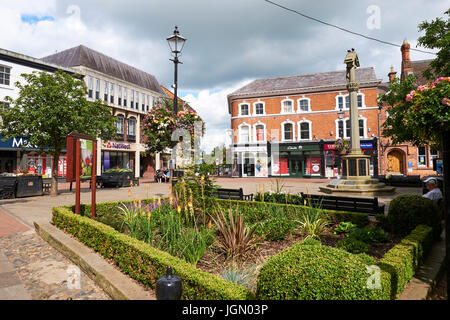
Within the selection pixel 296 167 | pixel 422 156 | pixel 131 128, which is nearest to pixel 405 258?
pixel 296 167

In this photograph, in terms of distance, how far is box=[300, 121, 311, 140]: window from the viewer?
29.5 meters

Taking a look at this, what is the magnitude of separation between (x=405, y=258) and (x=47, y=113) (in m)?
14.3

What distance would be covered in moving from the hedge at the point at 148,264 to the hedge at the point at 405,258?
5.31 feet

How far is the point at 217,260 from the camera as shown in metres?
4.04

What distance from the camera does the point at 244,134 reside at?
31.6 meters

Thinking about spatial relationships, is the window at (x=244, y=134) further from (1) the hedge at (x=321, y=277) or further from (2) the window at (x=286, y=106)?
(1) the hedge at (x=321, y=277)

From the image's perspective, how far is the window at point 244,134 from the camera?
3144 centimetres

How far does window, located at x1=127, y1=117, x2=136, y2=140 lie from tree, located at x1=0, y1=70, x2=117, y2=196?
743 inches

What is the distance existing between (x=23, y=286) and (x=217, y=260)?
275 centimetres

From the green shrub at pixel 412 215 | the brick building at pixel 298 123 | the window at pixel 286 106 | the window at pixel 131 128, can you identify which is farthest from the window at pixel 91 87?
the green shrub at pixel 412 215

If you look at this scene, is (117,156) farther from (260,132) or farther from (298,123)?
(298,123)

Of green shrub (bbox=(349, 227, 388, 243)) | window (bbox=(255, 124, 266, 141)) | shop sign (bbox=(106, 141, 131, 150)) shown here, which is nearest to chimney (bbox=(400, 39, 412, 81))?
window (bbox=(255, 124, 266, 141))

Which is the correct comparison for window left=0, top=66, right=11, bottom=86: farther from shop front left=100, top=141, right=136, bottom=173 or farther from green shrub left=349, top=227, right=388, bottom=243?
green shrub left=349, top=227, right=388, bottom=243

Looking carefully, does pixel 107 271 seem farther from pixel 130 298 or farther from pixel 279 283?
pixel 279 283
